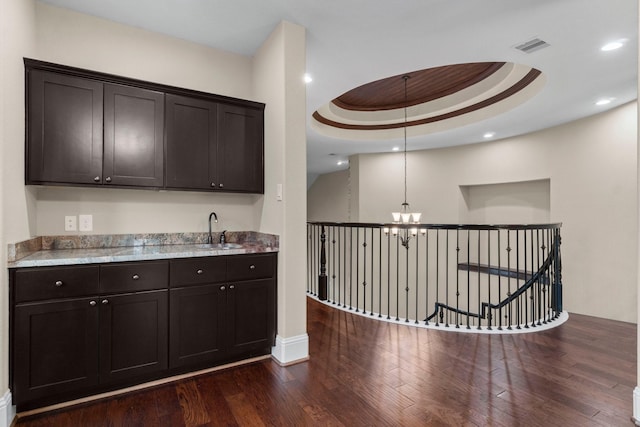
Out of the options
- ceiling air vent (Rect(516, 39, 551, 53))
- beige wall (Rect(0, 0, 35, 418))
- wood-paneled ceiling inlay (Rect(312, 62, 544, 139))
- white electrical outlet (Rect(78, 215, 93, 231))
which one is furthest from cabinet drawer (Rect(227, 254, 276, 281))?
wood-paneled ceiling inlay (Rect(312, 62, 544, 139))

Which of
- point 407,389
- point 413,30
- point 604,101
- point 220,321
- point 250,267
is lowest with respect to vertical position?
point 407,389

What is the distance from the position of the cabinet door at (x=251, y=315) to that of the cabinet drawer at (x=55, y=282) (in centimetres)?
89

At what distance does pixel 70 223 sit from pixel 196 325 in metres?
1.23

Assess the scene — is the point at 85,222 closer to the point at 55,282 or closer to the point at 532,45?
the point at 55,282

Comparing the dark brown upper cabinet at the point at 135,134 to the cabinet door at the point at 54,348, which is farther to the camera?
the dark brown upper cabinet at the point at 135,134

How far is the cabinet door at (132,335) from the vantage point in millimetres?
2055

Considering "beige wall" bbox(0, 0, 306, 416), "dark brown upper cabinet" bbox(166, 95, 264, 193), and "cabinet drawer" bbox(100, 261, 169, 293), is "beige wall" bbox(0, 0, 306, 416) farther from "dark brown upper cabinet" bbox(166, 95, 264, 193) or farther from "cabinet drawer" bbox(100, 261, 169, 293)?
"cabinet drawer" bbox(100, 261, 169, 293)

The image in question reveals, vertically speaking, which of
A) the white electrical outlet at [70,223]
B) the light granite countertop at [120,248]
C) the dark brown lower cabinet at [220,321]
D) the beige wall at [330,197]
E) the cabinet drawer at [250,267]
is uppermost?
the beige wall at [330,197]

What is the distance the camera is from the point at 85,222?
247cm

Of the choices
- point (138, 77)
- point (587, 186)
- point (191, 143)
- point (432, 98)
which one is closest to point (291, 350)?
point (191, 143)

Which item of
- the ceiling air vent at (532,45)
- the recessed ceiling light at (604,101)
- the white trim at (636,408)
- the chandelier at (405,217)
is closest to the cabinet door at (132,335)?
the chandelier at (405,217)

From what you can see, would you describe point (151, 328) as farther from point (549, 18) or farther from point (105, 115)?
point (549, 18)

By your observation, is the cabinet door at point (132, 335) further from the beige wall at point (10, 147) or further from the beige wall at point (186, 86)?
the beige wall at point (186, 86)

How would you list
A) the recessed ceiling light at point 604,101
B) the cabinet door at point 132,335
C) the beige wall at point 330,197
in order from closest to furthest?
1. the cabinet door at point 132,335
2. the recessed ceiling light at point 604,101
3. the beige wall at point 330,197
